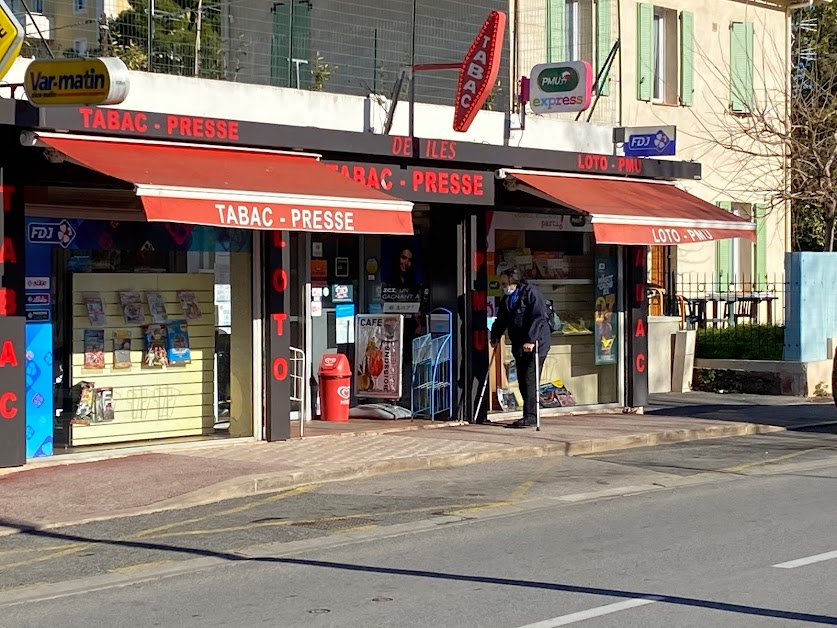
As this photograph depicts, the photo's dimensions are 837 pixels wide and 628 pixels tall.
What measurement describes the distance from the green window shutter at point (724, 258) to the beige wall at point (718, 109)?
0.14 meters

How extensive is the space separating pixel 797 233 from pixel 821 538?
24145 millimetres

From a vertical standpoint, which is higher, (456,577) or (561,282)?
(561,282)

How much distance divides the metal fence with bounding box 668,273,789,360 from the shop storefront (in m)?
3.99

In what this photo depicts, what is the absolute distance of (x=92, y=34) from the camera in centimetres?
1429

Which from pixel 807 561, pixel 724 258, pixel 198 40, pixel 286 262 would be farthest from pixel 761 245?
pixel 807 561

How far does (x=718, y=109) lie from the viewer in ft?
84.4

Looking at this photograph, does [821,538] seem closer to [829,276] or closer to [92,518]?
[92,518]

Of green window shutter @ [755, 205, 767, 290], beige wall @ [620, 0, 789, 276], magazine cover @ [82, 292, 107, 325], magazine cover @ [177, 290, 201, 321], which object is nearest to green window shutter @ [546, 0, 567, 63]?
beige wall @ [620, 0, 789, 276]

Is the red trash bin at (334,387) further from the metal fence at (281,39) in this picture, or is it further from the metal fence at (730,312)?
the metal fence at (730,312)

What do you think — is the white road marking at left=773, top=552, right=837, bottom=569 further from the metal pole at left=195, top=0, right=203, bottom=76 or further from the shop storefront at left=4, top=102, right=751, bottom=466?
the metal pole at left=195, top=0, right=203, bottom=76

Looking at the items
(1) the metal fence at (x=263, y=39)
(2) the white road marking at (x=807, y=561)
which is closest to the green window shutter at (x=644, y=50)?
(1) the metal fence at (x=263, y=39)

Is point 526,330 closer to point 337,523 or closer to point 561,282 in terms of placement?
point 561,282

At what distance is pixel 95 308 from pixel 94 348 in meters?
0.41

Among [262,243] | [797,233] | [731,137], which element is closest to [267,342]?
[262,243]
